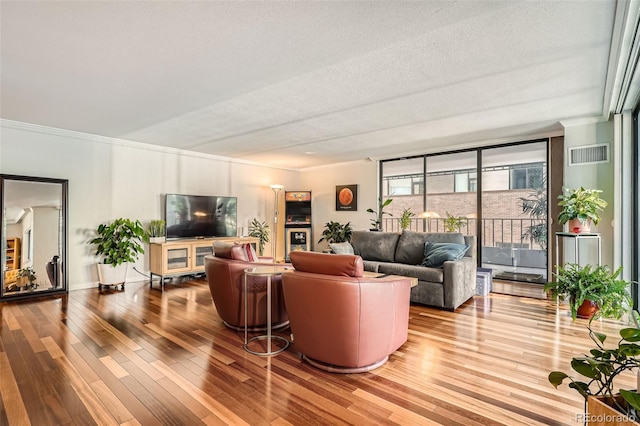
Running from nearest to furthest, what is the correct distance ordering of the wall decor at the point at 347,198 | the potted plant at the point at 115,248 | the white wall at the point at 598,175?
1. the white wall at the point at 598,175
2. the potted plant at the point at 115,248
3. the wall decor at the point at 347,198

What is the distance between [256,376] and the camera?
7.63 feet

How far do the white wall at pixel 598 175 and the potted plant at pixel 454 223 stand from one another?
5.77ft

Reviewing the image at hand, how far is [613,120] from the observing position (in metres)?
4.18

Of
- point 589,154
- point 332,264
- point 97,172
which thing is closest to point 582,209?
point 589,154

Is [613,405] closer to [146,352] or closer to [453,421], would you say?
[453,421]

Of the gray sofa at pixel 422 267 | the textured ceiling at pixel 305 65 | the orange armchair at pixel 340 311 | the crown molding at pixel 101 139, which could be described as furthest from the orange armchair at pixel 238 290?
the crown molding at pixel 101 139

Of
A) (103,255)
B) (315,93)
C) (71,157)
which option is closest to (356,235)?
(315,93)

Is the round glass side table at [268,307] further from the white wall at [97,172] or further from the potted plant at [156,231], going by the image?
the white wall at [97,172]

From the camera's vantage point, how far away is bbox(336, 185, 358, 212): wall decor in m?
7.51

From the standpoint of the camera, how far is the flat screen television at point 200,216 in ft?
19.6

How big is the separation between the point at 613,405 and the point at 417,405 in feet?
3.23

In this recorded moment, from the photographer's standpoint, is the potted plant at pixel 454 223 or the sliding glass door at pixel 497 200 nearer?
the sliding glass door at pixel 497 200

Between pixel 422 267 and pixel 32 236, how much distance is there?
547 cm

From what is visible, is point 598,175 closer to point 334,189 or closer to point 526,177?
point 526,177
